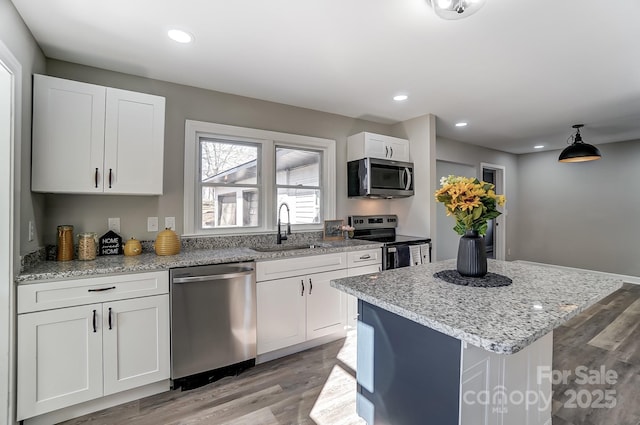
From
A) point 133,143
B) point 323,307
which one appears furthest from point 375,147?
point 133,143

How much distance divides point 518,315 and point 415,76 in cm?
218

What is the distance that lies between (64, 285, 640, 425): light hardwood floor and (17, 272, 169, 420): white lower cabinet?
0.67 feet

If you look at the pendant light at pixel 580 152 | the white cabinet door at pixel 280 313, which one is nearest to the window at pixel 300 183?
the white cabinet door at pixel 280 313

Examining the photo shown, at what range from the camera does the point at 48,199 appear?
7.34 feet

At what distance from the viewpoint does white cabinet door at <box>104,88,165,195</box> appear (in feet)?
7.20

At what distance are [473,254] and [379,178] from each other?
205 cm

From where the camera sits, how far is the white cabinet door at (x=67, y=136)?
1.99 metres

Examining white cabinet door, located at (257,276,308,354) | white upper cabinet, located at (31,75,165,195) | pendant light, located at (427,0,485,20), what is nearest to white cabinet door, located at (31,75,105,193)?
white upper cabinet, located at (31,75,165,195)

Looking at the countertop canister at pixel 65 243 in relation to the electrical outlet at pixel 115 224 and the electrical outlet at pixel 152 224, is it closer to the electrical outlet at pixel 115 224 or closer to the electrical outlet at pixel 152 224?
the electrical outlet at pixel 115 224

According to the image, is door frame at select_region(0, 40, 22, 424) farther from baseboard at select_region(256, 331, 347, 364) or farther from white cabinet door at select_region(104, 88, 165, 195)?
baseboard at select_region(256, 331, 347, 364)

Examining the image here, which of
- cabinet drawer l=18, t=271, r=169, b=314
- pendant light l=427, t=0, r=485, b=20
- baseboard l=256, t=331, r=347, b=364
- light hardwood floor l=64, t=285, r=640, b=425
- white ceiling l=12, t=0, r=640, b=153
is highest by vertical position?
white ceiling l=12, t=0, r=640, b=153

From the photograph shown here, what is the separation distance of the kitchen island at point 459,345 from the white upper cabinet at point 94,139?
178cm

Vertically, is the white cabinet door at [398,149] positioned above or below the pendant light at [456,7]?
below

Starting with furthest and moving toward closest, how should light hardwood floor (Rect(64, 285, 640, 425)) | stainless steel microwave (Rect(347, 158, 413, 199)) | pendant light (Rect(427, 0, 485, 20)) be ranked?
stainless steel microwave (Rect(347, 158, 413, 199)) → light hardwood floor (Rect(64, 285, 640, 425)) → pendant light (Rect(427, 0, 485, 20))
